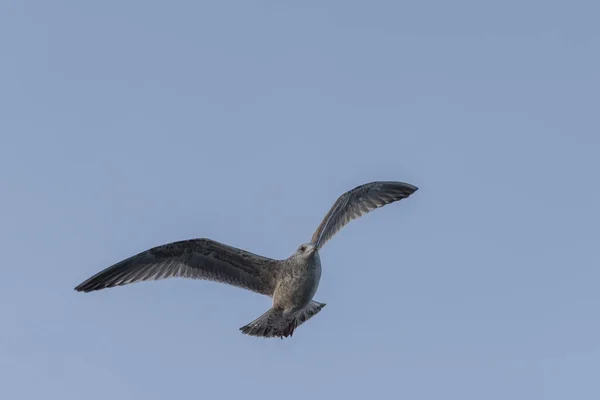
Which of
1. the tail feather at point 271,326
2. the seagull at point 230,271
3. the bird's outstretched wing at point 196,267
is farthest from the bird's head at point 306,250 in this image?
the tail feather at point 271,326

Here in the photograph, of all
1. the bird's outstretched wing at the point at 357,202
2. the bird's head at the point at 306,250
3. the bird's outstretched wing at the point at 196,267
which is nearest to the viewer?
the bird's head at the point at 306,250

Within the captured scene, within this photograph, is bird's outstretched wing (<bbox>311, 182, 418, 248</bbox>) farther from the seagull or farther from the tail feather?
the tail feather

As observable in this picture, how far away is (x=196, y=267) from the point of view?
23375mm

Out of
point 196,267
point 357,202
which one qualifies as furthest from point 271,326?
point 357,202

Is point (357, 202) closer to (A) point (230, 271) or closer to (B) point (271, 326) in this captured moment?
Result: (A) point (230, 271)

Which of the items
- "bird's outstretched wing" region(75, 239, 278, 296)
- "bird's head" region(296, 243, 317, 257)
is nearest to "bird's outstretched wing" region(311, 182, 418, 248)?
"bird's head" region(296, 243, 317, 257)

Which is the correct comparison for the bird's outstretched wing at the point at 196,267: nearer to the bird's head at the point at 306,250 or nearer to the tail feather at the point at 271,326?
the tail feather at the point at 271,326

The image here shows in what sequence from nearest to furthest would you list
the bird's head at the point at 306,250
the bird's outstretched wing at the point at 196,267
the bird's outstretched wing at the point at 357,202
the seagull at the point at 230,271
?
the bird's head at the point at 306,250 < the seagull at the point at 230,271 < the bird's outstretched wing at the point at 196,267 < the bird's outstretched wing at the point at 357,202

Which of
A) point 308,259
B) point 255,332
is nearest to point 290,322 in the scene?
point 255,332

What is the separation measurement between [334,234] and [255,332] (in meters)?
3.42

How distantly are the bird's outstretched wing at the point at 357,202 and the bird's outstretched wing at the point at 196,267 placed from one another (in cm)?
166

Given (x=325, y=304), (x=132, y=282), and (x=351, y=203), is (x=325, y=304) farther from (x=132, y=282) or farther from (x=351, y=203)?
(x=132, y=282)

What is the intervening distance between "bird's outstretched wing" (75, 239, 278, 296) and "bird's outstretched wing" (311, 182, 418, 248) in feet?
5.44

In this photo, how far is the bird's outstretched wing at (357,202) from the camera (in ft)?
78.0
